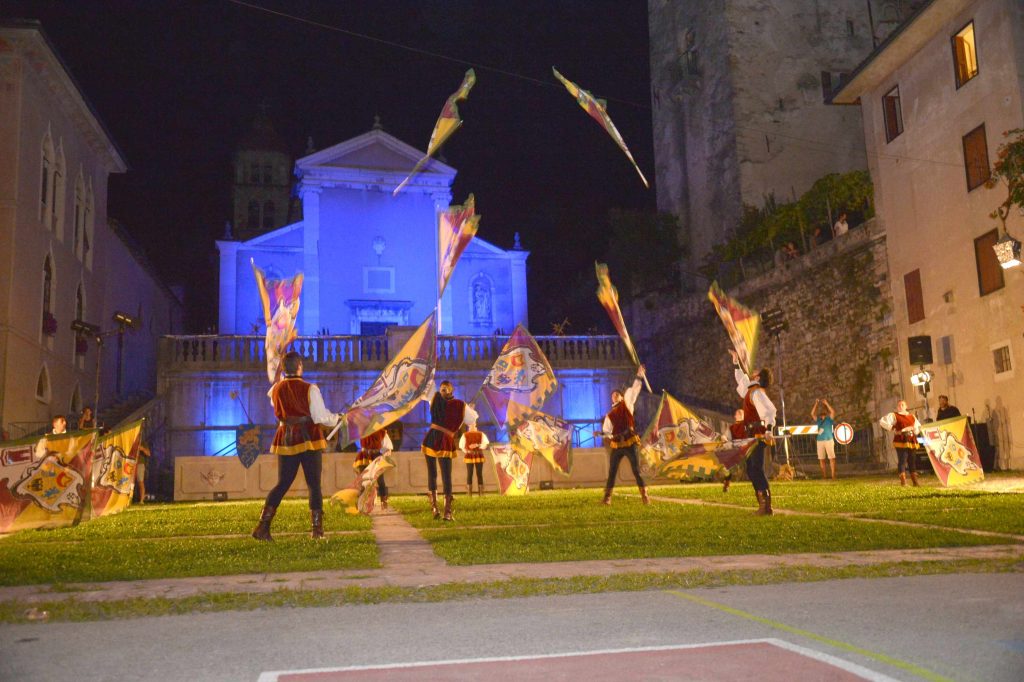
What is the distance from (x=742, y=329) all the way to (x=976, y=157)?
471 inches

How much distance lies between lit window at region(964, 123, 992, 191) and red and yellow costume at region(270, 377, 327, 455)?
19.9m

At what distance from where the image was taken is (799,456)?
97.5 feet

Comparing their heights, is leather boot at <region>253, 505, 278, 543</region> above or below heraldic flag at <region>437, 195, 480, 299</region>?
below

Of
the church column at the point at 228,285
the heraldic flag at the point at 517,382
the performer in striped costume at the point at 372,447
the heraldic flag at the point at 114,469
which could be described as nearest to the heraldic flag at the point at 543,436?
the heraldic flag at the point at 517,382

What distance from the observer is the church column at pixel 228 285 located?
4209 centimetres

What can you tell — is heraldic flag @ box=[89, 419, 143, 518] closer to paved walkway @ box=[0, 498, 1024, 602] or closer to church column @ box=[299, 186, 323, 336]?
paved walkway @ box=[0, 498, 1024, 602]

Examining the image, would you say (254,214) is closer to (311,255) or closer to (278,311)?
(311,255)

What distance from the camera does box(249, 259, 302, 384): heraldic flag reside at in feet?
43.7

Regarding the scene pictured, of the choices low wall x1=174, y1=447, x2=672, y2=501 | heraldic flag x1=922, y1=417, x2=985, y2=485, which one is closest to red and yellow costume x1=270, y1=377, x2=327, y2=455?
heraldic flag x1=922, y1=417, x2=985, y2=485

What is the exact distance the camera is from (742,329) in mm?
16281

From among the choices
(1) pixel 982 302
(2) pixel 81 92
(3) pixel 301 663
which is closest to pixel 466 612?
(3) pixel 301 663

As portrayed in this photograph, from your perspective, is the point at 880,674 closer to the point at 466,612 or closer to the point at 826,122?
the point at 466,612

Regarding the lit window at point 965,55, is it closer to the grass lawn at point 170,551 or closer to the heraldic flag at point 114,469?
the grass lawn at point 170,551

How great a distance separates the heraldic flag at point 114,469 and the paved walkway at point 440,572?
8872 millimetres
